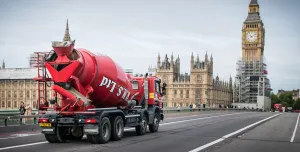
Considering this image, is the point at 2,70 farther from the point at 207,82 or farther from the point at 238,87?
the point at 238,87

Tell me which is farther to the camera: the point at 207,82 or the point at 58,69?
the point at 207,82

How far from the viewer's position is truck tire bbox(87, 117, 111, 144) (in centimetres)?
1430

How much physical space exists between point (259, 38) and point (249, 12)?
40.4 ft

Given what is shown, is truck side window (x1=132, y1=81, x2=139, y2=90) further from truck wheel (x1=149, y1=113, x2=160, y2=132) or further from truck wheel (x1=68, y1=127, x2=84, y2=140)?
truck wheel (x1=68, y1=127, x2=84, y2=140)

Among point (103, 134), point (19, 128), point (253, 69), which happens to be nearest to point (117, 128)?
point (103, 134)

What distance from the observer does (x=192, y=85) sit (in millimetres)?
133000

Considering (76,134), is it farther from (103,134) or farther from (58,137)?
(103,134)

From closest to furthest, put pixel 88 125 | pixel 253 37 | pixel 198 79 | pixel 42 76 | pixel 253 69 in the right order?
pixel 88 125 → pixel 42 76 → pixel 253 69 → pixel 198 79 → pixel 253 37

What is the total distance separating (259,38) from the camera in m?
153

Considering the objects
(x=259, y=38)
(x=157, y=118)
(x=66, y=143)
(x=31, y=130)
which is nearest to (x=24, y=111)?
(x=31, y=130)

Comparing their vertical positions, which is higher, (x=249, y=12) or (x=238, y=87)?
(x=249, y=12)

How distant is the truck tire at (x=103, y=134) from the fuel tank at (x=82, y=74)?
97cm

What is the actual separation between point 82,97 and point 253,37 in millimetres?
146844

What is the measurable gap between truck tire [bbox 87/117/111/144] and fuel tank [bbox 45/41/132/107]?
3.18 feet
